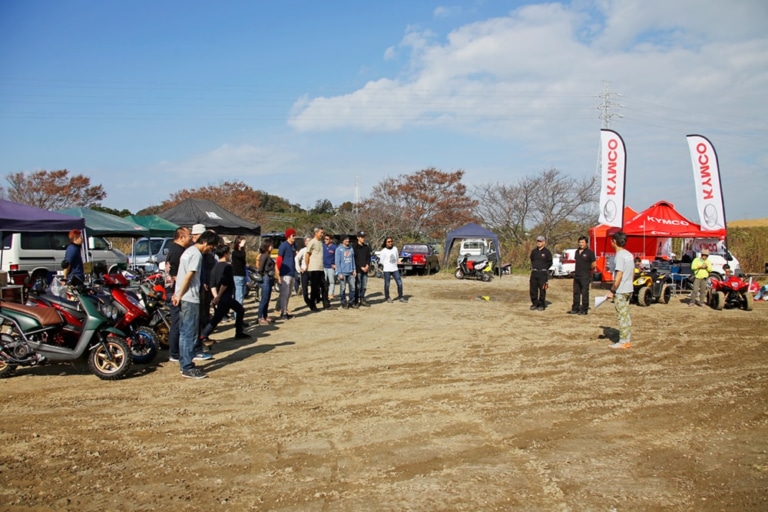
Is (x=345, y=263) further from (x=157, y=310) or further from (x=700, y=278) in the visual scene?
(x=700, y=278)

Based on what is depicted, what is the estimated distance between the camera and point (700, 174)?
1827cm

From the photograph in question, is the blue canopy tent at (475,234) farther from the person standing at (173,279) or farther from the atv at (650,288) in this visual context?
the person standing at (173,279)

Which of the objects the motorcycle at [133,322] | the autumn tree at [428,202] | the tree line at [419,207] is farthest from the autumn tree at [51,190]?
the motorcycle at [133,322]

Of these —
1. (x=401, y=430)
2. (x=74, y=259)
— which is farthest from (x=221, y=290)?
(x=401, y=430)

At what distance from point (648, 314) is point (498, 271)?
12.9 metres

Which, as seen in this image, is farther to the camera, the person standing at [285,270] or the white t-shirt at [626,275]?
the person standing at [285,270]

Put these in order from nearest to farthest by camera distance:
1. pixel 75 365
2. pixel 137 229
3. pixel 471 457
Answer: pixel 471 457 → pixel 75 365 → pixel 137 229

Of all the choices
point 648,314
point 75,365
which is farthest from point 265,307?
point 648,314

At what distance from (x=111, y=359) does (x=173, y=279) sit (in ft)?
5.98

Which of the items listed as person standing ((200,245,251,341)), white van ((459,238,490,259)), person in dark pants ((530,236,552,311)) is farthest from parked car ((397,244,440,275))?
person standing ((200,245,251,341))

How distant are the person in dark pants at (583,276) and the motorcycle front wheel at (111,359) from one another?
29.5 feet

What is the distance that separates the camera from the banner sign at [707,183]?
18016 millimetres

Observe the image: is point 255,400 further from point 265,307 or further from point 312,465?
point 265,307

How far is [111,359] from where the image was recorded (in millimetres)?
6258
